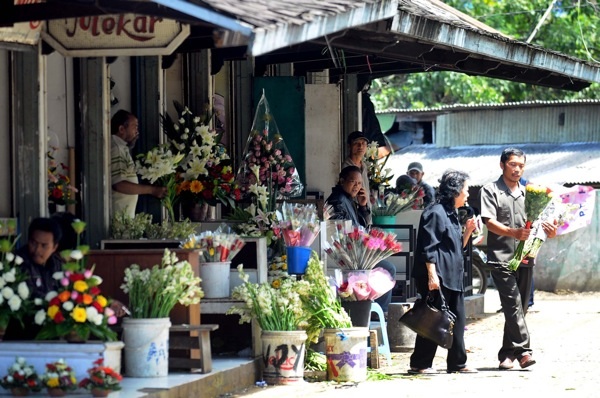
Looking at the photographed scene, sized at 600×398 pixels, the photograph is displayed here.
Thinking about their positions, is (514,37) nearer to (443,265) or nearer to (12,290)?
(443,265)

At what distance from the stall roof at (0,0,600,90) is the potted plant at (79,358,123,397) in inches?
92.2

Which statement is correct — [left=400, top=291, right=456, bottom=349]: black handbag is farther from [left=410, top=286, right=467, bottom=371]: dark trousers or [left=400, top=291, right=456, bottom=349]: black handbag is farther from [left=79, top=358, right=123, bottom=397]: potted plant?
[left=79, top=358, right=123, bottom=397]: potted plant

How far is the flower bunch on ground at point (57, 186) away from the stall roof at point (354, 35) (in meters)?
1.72

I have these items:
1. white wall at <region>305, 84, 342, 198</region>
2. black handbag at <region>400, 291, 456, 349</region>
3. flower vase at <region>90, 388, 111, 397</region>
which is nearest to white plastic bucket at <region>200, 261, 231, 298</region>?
black handbag at <region>400, 291, 456, 349</region>

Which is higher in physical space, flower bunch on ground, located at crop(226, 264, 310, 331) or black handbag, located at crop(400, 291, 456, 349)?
flower bunch on ground, located at crop(226, 264, 310, 331)

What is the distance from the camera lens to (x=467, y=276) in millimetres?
17250

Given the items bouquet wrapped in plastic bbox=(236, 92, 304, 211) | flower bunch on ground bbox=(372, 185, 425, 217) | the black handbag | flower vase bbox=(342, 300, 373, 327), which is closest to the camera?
the black handbag

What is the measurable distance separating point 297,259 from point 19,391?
3653mm

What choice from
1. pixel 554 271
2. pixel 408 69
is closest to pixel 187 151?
pixel 408 69

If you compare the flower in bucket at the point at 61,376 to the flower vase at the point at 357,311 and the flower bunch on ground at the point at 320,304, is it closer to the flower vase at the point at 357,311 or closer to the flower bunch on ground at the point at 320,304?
the flower bunch on ground at the point at 320,304

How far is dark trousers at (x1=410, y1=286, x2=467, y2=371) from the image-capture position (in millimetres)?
11648

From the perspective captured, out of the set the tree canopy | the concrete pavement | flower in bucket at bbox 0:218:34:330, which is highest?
the tree canopy

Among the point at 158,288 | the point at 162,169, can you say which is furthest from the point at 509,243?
the point at 158,288

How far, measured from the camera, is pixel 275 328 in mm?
10820
